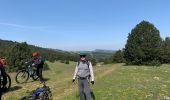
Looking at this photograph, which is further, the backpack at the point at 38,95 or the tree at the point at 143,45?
the tree at the point at 143,45

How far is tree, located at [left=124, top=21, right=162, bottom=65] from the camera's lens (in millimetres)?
49469

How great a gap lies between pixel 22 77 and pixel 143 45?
28544mm

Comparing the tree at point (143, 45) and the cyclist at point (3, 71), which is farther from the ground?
the tree at point (143, 45)

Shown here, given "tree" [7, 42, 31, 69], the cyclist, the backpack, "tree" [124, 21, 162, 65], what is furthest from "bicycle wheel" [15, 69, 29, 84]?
"tree" [7, 42, 31, 69]

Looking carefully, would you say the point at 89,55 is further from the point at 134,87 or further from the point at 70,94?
the point at 134,87

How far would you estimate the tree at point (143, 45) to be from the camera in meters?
49.5

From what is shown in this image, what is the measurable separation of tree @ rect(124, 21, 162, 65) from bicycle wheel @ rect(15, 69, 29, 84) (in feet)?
89.5

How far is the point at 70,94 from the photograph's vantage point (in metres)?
20.0

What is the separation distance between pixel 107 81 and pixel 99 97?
6210 millimetres

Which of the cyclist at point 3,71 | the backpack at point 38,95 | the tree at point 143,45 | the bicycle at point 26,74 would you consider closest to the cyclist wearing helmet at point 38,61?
the bicycle at point 26,74

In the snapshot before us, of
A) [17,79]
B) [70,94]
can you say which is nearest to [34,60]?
[17,79]

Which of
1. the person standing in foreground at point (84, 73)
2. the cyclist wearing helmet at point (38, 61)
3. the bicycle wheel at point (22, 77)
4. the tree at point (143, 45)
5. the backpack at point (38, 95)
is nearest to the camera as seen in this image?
the person standing in foreground at point (84, 73)

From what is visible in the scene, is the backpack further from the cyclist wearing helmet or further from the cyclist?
the cyclist wearing helmet

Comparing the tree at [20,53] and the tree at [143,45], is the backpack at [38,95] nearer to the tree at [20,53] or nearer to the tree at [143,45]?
the tree at [143,45]
